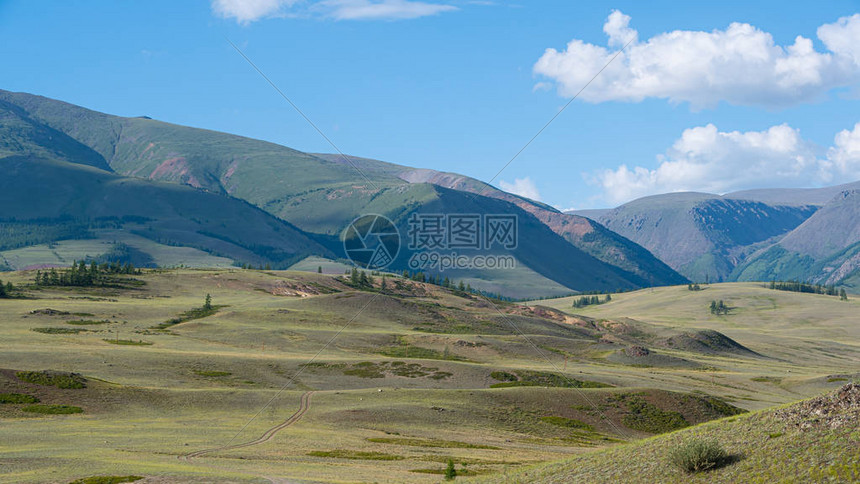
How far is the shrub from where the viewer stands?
3086 centimetres

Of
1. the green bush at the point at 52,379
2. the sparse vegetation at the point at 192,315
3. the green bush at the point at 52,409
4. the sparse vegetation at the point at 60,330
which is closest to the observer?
the green bush at the point at 52,409

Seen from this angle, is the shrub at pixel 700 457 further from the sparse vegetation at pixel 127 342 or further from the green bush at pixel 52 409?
the sparse vegetation at pixel 127 342

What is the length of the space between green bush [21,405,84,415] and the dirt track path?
787 inches

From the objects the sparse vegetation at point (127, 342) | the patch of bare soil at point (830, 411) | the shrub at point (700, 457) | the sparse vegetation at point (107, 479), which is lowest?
the sparse vegetation at point (127, 342)

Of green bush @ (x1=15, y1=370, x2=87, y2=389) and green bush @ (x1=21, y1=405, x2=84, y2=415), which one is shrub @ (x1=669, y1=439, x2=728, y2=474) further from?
green bush @ (x1=15, y1=370, x2=87, y2=389)

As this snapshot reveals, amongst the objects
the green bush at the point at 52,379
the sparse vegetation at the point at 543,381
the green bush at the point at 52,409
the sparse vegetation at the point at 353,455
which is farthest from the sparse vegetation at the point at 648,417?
the green bush at the point at 52,379

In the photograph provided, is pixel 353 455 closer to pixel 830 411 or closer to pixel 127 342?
pixel 830 411

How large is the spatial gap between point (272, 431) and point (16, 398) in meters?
26.4

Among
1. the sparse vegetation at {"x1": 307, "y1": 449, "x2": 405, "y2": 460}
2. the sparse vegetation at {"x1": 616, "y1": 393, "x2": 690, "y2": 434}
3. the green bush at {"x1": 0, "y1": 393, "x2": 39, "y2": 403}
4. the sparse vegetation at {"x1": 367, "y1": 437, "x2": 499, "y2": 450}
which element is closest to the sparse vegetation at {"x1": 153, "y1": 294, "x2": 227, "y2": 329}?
the green bush at {"x1": 0, "y1": 393, "x2": 39, "y2": 403}

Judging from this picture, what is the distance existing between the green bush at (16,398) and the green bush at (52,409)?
1.71 meters

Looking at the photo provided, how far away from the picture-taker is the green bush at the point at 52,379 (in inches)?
2958

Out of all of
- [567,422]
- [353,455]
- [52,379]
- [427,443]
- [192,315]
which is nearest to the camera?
[353,455]

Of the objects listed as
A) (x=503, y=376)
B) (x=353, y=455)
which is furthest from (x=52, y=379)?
(x=503, y=376)

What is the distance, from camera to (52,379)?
76.2 metres
